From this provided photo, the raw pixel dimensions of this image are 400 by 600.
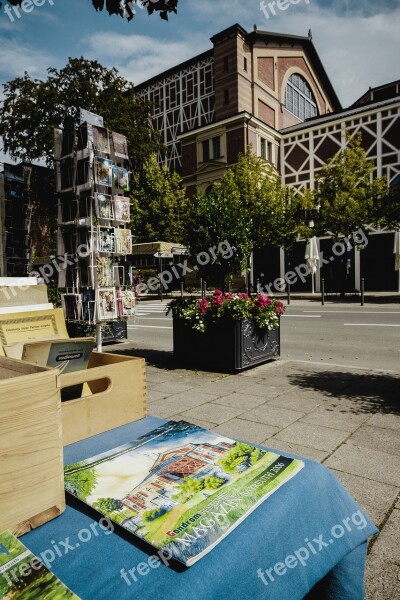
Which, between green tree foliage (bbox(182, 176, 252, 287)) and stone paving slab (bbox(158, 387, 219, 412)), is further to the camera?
green tree foliage (bbox(182, 176, 252, 287))

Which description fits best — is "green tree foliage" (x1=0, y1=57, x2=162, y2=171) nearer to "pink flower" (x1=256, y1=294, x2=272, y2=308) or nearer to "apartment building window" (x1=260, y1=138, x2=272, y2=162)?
"apartment building window" (x1=260, y1=138, x2=272, y2=162)

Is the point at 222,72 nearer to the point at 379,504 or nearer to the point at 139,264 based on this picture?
the point at 139,264

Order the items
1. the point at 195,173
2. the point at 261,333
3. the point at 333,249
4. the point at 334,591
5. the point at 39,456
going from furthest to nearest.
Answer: the point at 195,173 < the point at 333,249 < the point at 261,333 < the point at 334,591 < the point at 39,456

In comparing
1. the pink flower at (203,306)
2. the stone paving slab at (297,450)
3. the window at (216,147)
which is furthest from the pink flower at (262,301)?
the window at (216,147)

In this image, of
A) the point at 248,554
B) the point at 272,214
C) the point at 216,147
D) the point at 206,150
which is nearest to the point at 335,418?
the point at 248,554

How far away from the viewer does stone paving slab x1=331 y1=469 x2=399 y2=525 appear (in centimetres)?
241

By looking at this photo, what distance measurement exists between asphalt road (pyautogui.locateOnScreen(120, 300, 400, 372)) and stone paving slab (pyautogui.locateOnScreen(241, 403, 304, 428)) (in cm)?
293

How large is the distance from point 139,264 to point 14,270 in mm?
26538

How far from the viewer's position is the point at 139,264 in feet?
99.2

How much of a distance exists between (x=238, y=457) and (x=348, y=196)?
21.1 m

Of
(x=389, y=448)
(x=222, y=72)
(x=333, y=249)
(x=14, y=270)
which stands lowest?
(x=389, y=448)

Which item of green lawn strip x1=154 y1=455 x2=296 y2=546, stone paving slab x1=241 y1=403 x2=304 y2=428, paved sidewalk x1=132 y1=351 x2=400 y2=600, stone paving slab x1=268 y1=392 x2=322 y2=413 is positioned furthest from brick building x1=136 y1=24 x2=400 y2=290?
green lawn strip x1=154 y1=455 x2=296 y2=546

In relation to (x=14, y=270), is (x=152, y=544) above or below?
below

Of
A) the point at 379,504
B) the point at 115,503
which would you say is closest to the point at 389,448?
the point at 379,504
